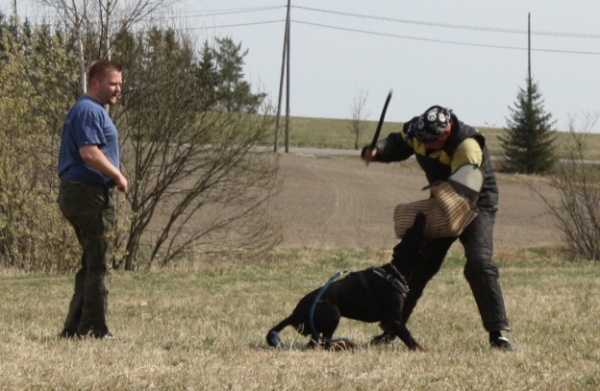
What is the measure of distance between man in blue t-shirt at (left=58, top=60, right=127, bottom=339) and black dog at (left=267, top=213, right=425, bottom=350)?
4.46 feet

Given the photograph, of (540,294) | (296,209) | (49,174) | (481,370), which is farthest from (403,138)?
(296,209)

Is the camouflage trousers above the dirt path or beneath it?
above

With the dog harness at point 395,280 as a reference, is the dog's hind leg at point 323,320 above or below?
below

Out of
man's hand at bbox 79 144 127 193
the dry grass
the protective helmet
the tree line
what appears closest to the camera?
the dry grass

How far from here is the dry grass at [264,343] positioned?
5402 millimetres

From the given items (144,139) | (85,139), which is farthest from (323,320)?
(144,139)

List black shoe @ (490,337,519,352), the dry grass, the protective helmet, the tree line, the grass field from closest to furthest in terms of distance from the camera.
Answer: the dry grass → the protective helmet → black shoe @ (490,337,519,352) → the tree line → the grass field

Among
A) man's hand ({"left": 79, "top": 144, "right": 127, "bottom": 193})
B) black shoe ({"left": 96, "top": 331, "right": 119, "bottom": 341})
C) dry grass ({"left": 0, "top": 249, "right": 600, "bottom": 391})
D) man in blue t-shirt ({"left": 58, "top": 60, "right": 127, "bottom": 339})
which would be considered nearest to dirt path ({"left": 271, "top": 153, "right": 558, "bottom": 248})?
dry grass ({"left": 0, "top": 249, "right": 600, "bottom": 391})

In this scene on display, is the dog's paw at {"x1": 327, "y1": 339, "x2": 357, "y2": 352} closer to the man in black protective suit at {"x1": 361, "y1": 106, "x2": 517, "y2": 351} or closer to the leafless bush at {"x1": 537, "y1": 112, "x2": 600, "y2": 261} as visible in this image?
the man in black protective suit at {"x1": 361, "y1": 106, "x2": 517, "y2": 351}

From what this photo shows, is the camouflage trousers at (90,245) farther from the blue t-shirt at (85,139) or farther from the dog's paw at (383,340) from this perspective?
the dog's paw at (383,340)

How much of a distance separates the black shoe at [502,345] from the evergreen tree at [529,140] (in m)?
38.1

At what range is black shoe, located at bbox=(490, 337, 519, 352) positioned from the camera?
21.8 ft

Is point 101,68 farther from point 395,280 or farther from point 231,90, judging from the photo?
point 231,90

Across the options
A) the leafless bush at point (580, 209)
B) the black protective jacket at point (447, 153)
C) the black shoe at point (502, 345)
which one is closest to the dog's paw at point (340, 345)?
the black shoe at point (502, 345)
